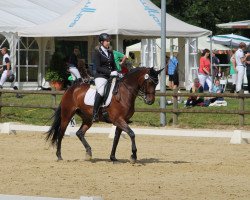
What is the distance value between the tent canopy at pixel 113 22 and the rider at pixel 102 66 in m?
13.2

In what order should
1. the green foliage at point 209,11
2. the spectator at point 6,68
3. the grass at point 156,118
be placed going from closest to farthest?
the grass at point 156,118 → the spectator at point 6,68 → the green foliage at point 209,11

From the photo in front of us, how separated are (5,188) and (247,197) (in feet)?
10.7

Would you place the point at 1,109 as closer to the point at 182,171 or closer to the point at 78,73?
the point at 78,73

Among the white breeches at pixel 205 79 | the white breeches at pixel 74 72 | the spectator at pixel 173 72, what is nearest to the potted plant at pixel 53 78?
the spectator at pixel 173 72

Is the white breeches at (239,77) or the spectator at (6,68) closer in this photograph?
the white breeches at (239,77)

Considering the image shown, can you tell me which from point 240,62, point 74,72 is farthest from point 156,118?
point 240,62

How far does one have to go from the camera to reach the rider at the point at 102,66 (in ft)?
52.8

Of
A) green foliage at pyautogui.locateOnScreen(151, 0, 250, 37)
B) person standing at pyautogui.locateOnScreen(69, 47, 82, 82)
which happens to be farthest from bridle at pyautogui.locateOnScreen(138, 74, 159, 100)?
green foliage at pyautogui.locateOnScreen(151, 0, 250, 37)

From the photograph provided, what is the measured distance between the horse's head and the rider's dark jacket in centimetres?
64

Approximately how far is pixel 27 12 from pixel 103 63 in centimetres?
2125

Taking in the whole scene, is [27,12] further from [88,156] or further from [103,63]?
[103,63]

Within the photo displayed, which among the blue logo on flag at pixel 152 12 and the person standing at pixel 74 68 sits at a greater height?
the blue logo on flag at pixel 152 12

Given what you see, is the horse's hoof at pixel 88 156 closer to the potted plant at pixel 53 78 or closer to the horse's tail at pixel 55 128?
the horse's tail at pixel 55 128

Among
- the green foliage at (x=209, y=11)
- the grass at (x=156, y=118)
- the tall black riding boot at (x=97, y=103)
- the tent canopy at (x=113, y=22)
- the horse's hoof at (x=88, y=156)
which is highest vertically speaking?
the green foliage at (x=209, y=11)
